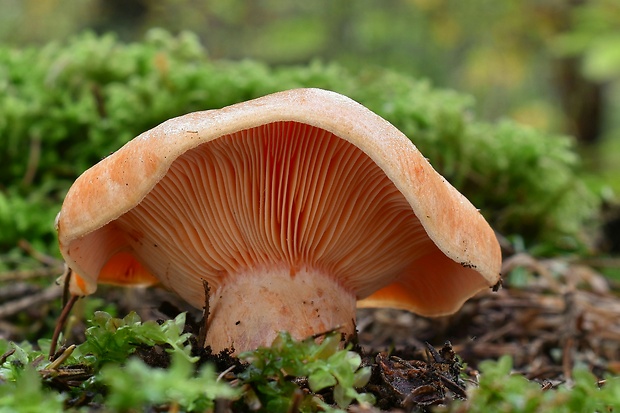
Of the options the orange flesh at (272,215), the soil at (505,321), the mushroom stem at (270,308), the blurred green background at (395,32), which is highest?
the blurred green background at (395,32)

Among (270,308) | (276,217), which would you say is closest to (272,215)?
(276,217)

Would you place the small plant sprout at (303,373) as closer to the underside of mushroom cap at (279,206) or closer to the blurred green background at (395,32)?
the underside of mushroom cap at (279,206)

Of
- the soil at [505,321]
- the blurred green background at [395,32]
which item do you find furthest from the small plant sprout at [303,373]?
the blurred green background at [395,32]

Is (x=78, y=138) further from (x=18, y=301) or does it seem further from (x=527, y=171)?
(x=527, y=171)

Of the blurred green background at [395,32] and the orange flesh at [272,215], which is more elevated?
the blurred green background at [395,32]

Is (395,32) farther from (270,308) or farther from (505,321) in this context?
(270,308)

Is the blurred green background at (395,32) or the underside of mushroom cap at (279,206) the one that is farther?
the blurred green background at (395,32)

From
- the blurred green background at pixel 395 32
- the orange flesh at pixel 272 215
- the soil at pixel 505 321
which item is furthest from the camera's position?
the blurred green background at pixel 395 32
